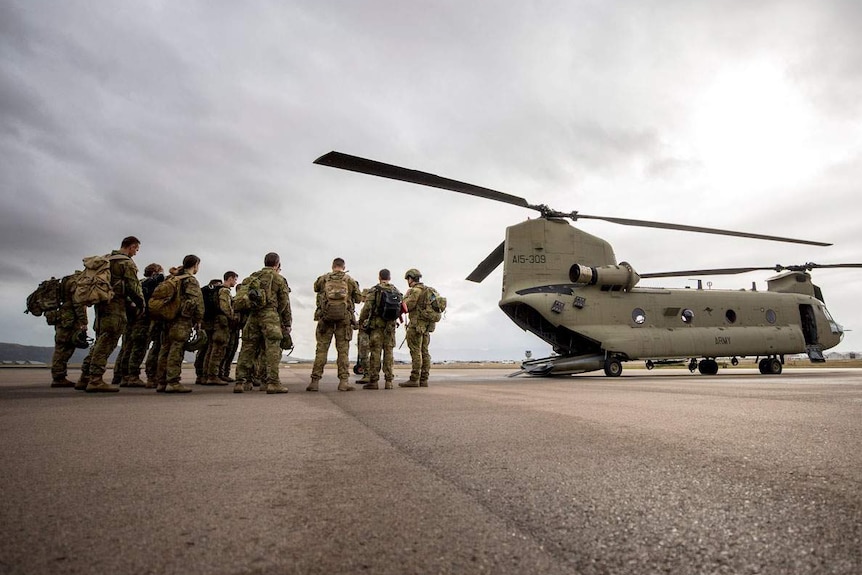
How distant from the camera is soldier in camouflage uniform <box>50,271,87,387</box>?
7.23 meters

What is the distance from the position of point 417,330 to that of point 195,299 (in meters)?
3.64

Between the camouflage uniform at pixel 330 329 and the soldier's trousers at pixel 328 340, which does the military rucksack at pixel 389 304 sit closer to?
the camouflage uniform at pixel 330 329

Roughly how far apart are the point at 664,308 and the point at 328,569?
1385 centimetres

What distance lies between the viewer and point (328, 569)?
973mm

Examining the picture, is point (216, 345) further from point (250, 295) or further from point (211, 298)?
point (250, 295)

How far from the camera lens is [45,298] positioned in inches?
309

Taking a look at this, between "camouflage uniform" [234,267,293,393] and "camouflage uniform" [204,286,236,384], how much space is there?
1126 millimetres

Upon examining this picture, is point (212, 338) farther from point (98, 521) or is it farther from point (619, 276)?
point (619, 276)

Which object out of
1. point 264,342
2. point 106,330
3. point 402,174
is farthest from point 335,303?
point 106,330

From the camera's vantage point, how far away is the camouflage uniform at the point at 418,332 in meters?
8.14

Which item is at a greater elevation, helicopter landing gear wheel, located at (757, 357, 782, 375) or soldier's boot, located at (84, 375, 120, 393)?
helicopter landing gear wheel, located at (757, 357, 782, 375)

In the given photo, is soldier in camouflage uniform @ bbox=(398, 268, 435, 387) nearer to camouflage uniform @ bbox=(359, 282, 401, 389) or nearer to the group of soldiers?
the group of soldiers

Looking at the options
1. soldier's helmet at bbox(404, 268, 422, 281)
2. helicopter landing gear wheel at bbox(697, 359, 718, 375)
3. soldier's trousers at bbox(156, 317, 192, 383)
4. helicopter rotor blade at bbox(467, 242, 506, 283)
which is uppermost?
helicopter rotor blade at bbox(467, 242, 506, 283)

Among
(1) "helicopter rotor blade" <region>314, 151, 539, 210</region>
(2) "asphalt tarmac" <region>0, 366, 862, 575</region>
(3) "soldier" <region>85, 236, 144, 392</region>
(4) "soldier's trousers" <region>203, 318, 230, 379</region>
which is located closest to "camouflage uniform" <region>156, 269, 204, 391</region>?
(3) "soldier" <region>85, 236, 144, 392</region>
